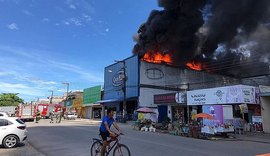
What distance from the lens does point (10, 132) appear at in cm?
1169

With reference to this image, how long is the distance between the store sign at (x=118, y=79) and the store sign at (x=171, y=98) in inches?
424

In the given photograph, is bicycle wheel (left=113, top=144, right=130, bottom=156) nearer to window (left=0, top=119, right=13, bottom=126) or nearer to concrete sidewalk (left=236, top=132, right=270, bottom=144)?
window (left=0, top=119, right=13, bottom=126)

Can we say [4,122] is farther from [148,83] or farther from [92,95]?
[92,95]

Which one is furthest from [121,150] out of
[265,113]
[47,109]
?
[47,109]

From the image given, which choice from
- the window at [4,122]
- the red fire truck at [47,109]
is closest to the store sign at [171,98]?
the red fire truck at [47,109]

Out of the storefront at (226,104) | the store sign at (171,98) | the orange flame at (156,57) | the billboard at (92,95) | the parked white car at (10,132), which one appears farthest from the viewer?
the billboard at (92,95)

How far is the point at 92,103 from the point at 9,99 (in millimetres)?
43260

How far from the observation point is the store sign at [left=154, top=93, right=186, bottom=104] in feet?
104

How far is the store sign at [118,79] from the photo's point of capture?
46.3m

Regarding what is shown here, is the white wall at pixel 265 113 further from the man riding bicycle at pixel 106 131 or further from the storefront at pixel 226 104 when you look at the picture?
the man riding bicycle at pixel 106 131

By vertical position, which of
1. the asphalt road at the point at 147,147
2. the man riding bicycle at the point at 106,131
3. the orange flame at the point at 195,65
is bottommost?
the asphalt road at the point at 147,147

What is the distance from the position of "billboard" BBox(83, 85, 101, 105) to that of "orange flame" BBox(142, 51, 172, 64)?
14.4m

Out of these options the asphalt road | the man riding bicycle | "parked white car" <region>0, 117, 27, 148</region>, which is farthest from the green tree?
the man riding bicycle

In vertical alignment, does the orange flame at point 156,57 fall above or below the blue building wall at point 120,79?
above
